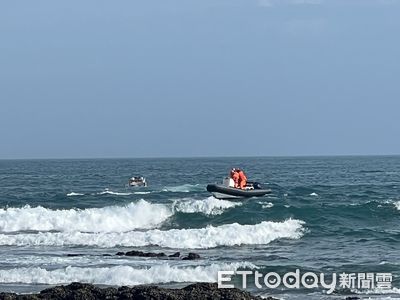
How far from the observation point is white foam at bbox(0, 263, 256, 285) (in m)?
19.2

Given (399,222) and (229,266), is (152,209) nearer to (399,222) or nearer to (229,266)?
(399,222)

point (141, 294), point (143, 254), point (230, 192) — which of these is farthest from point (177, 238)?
point (141, 294)

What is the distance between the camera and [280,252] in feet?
81.4

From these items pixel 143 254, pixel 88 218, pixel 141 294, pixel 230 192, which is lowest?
pixel 143 254

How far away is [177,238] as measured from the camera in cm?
2770

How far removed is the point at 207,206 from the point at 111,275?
16044 millimetres

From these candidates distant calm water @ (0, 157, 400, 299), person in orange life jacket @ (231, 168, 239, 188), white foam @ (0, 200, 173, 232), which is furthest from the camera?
person in orange life jacket @ (231, 168, 239, 188)

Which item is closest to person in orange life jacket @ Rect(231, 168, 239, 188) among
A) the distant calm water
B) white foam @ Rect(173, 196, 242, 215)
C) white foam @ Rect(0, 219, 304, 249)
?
the distant calm water

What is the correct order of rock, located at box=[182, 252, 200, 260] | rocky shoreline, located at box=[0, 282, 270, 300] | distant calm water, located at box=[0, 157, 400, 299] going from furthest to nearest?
rock, located at box=[182, 252, 200, 260], distant calm water, located at box=[0, 157, 400, 299], rocky shoreline, located at box=[0, 282, 270, 300]

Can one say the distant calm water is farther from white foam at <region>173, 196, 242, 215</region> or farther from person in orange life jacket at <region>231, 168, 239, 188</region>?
person in orange life jacket at <region>231, 168, 239, 188</region>

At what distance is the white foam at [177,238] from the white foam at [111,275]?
6745 millimetres
